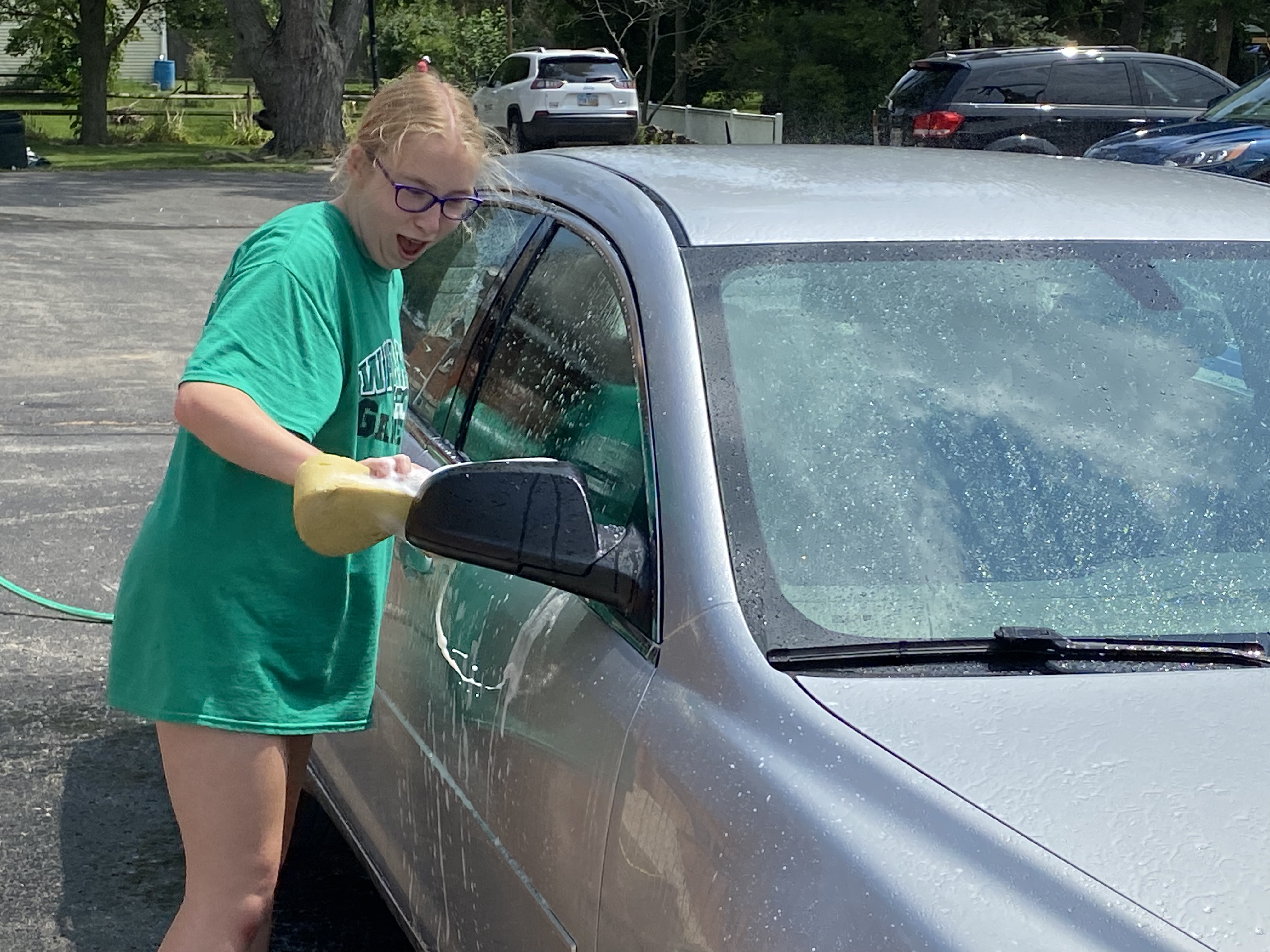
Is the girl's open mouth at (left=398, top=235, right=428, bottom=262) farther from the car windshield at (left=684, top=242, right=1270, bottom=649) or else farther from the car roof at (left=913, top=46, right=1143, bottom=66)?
the car roof at (left=913, top=46, right=1143, bottom=66)

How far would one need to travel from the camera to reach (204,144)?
33281 millimetres

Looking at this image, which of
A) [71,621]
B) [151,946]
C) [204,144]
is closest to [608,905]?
[151,946]

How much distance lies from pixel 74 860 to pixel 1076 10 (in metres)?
35.3

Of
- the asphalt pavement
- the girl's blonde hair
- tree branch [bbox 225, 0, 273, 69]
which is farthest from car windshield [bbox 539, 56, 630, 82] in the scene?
the girl's blonde hair

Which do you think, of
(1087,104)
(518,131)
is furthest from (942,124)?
(518,131)

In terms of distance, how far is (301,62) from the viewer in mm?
27062

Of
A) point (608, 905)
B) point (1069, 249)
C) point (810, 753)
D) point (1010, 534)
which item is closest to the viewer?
point (810, 753)

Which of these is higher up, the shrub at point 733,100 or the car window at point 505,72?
the car window at point 505,72

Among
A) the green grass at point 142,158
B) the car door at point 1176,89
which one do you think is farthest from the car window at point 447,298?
the green grass at point 142,158

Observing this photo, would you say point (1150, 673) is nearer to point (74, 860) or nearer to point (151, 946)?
point (151, 946)

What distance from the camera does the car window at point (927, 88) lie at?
1683 centimetres

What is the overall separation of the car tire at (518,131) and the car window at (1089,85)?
492 inches

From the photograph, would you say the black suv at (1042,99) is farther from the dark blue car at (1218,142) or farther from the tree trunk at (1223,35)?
the tree trunk at (1223,35)

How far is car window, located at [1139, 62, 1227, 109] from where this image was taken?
56.5ft
